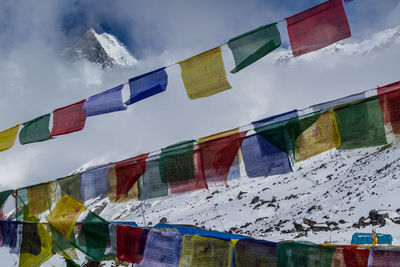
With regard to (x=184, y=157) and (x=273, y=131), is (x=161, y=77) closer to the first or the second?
(x=184, y=157)

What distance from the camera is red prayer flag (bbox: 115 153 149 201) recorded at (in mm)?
6527

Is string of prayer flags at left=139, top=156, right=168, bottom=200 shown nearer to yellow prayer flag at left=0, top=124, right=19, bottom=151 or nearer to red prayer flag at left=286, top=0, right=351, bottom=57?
red prayer flag at left=286, top=0, right=351, bottom=57

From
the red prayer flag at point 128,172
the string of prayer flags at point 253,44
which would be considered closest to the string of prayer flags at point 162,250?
the red prayer flag at point 128,172

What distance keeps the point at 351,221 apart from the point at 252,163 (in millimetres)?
21747

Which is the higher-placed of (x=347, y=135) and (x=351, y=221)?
(x=347, y=135)

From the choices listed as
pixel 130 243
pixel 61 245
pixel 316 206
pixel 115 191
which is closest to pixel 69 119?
pixel 115 191

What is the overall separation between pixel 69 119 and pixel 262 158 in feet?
18.0

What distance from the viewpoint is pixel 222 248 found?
5.67 m

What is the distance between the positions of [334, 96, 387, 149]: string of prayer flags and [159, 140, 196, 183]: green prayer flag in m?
2.72

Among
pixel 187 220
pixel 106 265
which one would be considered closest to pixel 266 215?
pixel 187 220

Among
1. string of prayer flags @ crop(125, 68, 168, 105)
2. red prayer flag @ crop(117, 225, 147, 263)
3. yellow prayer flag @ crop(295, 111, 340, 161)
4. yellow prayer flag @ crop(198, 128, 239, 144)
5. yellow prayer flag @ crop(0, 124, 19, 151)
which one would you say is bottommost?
red prayer flag @ crop(117, 225, 147, 263)

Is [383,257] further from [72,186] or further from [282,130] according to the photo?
[72,186]

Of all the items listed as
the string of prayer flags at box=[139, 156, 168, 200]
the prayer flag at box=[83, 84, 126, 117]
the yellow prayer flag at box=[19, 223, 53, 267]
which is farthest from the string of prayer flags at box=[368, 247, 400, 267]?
the yellow prayer flag at box=[19, 223, 53, 267]

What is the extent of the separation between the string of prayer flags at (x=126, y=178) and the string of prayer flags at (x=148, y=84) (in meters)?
1.51
